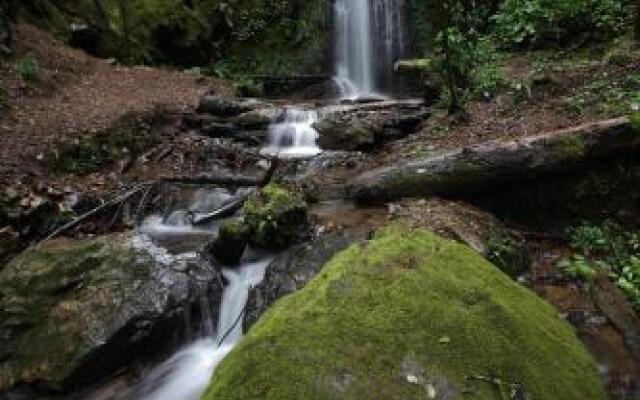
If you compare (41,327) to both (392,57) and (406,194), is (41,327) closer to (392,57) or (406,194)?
(406,194)

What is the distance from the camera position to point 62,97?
1097cm

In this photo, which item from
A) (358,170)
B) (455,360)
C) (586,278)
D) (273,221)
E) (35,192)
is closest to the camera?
(455,360)

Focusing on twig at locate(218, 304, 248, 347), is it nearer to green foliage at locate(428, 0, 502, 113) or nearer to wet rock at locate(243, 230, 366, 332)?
wet rock at locate(243, 230, 366, 332)

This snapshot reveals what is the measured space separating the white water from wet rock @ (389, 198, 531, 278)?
5.80 feet

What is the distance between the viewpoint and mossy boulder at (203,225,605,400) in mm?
2229

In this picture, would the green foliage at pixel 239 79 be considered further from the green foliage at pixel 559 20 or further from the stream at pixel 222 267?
the green foliage at pixel 559 20

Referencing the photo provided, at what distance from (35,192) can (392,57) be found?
41.8 feet

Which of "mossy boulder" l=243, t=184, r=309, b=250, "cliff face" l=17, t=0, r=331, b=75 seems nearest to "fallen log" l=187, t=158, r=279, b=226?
"mossy boulder" l=243, t=184, r=309, b=250

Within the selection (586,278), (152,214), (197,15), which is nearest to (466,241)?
(586,278)

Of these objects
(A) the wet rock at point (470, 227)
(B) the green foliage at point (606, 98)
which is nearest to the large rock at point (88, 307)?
(A) the wet rock at point (470, 227)

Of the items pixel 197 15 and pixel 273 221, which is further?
pixel 197 15

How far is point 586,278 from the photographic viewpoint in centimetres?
541

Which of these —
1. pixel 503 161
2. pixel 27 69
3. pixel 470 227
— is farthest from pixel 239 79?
pixel 470 227

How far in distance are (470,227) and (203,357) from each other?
299cm
